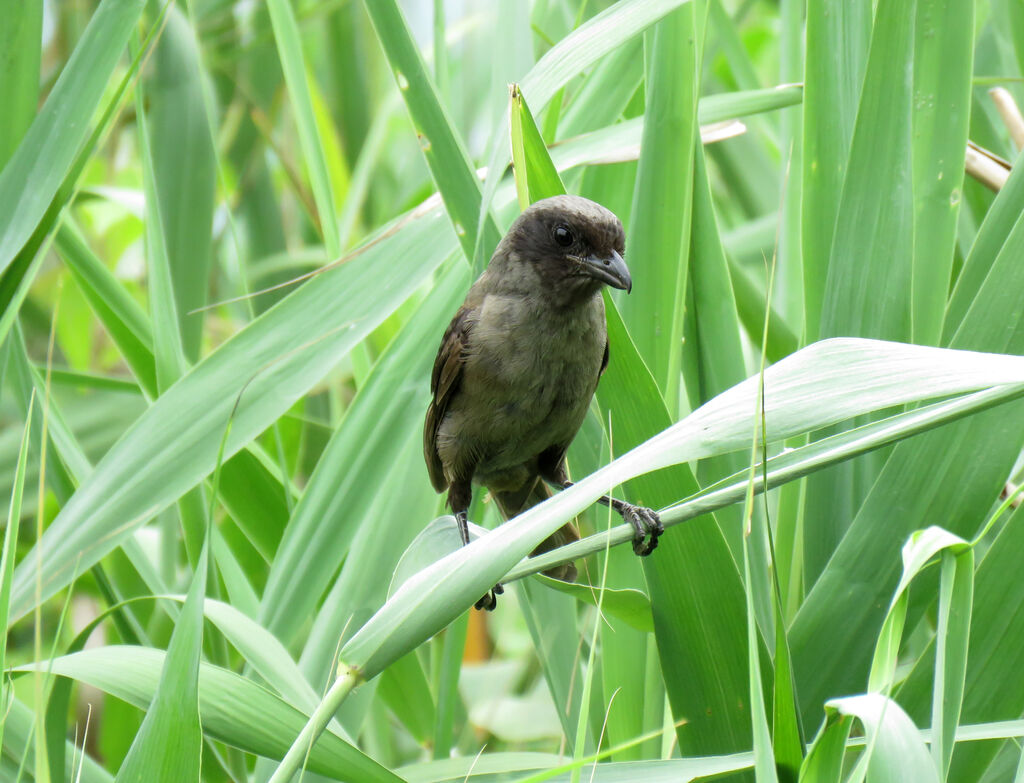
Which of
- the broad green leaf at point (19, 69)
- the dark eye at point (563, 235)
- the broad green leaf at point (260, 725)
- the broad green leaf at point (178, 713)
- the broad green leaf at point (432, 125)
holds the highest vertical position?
the broad green leaf at point (19, 69)

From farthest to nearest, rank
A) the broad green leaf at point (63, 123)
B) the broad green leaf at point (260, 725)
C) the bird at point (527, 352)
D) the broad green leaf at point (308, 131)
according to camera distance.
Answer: the broad green leaf at point (308, 131)
the bird at point (527, 352)
the broad green leaf at point (63, 123)
the broad green leaf at point (260, 725)

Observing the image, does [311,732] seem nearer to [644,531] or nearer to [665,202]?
[644,531]

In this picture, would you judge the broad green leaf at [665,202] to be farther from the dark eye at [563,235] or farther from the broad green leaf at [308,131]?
the broad green leaf at [308,131]

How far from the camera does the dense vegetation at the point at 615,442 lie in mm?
1338

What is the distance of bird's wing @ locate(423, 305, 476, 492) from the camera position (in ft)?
7.74

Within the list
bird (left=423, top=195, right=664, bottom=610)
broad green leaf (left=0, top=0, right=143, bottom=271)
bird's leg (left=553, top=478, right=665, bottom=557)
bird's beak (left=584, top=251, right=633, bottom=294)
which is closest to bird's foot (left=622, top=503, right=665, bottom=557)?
bird's leg (left=553, top=478, right=665, bottom=557)

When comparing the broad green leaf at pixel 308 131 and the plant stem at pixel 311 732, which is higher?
the broad green leaf at pixel 308 131

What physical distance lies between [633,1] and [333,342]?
84cm

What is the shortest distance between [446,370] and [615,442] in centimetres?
65

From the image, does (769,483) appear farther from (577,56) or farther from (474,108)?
(474,108)

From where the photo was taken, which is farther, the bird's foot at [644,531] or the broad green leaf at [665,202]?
the broad green leaf at [665,202]

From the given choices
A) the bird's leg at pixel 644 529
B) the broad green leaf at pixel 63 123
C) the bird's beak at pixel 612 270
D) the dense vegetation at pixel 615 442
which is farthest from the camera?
the bird's beak at pixel 612 270

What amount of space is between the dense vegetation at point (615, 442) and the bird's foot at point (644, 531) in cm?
3

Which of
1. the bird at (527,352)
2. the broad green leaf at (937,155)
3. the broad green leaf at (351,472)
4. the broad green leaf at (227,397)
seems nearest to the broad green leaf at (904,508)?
the broad green leaf at (937,155)
